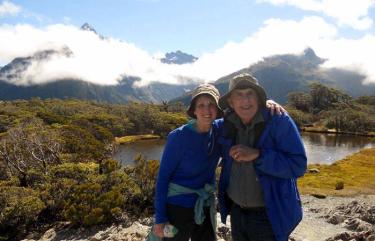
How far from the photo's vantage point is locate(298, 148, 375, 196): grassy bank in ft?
79.6

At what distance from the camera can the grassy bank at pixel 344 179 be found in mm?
24275

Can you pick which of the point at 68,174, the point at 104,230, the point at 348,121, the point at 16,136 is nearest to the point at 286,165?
the point at 104,230

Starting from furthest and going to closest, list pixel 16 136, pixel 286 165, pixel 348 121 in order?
pixel 348 121
pixel 16 136
pixel 286 165

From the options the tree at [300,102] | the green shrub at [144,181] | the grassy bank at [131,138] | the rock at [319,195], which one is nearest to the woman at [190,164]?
the green shrub at [144,181]

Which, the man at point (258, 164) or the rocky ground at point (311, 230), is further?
the rocky ground at point (311, 230)

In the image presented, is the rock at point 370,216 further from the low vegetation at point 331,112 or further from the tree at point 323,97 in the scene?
the tree at point 323,97

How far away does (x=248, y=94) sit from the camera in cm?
414

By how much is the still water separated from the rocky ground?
2732cm

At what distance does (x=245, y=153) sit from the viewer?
12.8 ft

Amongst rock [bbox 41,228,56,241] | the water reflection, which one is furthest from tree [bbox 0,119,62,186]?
the water reflection

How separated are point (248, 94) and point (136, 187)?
9653 mm

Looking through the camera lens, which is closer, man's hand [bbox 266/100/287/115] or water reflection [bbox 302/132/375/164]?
man's hand [bbox 266/100/287/115]

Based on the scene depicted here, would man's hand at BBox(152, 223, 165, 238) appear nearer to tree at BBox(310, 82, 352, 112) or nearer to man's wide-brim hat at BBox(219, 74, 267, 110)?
man's wide-brim hat at BBox(219, 74, 267, 110)

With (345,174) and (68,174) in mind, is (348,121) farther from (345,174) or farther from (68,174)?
(68,174)
